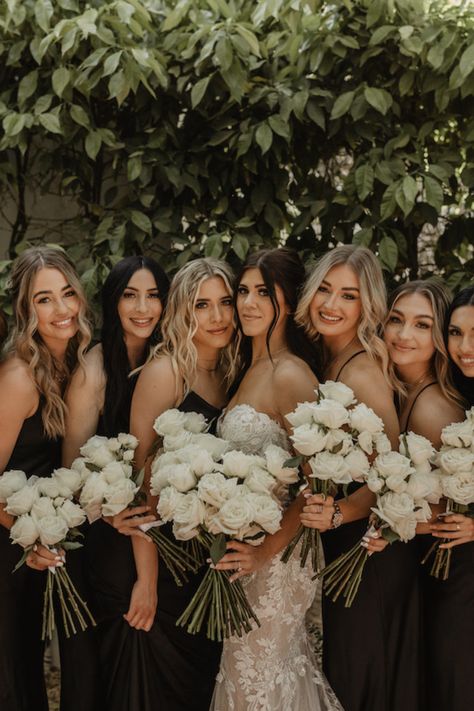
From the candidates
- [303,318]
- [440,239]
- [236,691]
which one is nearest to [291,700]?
[236,691]

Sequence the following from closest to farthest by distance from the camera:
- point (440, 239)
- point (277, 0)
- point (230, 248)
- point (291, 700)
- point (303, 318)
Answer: point (291, 700) → point (303, 318) → point (277, 0) → point (230, 248) → point (440, 239)

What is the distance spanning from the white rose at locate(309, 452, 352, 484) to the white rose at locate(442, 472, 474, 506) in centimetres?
41

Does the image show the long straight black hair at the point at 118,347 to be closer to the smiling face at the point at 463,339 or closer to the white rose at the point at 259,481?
the white rose at the point at 259,481

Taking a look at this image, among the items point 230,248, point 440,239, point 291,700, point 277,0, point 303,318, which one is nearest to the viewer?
point 291,700

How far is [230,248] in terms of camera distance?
3963 millimetres

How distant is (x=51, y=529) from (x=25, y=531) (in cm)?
9

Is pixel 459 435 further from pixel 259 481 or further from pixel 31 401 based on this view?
pixel 31 401

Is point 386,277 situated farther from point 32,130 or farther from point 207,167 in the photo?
point 32,130

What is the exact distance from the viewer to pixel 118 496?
2.72 m

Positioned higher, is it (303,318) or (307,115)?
(307,115)

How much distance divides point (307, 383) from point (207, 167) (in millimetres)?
1649

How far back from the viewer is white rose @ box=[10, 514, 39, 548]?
268cm

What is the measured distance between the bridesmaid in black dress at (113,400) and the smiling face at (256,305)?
1.27 ft

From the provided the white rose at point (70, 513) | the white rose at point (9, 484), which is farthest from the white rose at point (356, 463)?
the white rose at point (9, 484)
